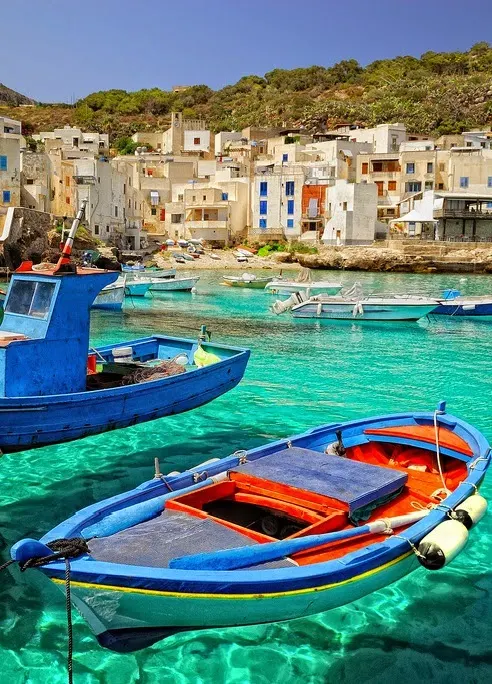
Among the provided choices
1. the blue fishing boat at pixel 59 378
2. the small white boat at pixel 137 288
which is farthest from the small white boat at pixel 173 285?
the blue fishing boat at pixel 59 378

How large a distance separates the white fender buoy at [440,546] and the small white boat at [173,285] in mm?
35578

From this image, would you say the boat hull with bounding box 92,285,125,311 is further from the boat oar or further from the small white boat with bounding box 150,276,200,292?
the boat oar

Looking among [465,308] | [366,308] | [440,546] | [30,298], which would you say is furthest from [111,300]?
[440,546]

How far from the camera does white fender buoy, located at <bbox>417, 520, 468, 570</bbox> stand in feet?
17.3

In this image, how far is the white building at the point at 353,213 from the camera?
61312mm

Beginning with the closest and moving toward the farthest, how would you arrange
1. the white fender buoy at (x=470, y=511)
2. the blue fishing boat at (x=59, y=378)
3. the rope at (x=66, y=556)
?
the rope at (x=66, y=556) < the white fender buoy at (x=470, y=511) < the blue fishing boat at (x=59, y=378)

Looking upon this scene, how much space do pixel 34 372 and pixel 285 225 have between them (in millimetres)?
58852

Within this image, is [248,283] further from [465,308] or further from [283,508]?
[283,508]

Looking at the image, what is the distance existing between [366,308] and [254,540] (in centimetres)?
2434

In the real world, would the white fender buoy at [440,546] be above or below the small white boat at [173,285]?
below

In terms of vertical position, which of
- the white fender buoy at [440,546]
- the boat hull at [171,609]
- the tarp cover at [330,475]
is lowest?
the boat hull at [171,609]

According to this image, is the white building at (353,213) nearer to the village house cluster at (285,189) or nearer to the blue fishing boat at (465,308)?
the village house cluster at (285,189)

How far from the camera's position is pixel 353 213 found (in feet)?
202

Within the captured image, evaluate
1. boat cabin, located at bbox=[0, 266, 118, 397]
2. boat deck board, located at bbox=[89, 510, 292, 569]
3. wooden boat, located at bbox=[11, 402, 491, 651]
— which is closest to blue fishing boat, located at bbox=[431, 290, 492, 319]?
wooden boat, located at bbox=[11, 402, 491, 651]
